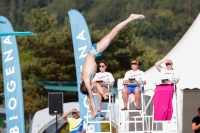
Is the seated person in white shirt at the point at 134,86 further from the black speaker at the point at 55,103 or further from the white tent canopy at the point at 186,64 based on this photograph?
the black speaker at the point at 55,103

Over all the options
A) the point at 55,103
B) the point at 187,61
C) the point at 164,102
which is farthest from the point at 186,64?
the point at 55,103

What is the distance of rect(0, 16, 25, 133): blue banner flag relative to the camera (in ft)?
55.2

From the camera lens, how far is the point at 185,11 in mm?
Result: 118625

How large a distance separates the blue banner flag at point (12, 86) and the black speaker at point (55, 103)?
1074 millimetres

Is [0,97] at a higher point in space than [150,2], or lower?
lower

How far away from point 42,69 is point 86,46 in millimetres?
22022

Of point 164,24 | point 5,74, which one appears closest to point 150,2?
point 164,24

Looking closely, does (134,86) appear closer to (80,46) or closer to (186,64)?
(186,64)

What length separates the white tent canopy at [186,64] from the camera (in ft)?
41.5

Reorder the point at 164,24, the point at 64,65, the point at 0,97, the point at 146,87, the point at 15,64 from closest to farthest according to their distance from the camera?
the point at 146,87 < the point at 15,64 < the point at 64,65 < the point at 0,97 < the point at 164,24

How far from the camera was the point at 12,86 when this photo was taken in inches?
671

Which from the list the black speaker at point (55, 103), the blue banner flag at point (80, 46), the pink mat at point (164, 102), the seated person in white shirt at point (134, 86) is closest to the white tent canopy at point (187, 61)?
the seated person in white shirt at point (134, 86)

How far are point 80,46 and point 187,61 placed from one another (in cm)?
368

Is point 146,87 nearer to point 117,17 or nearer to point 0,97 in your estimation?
point 0,97
